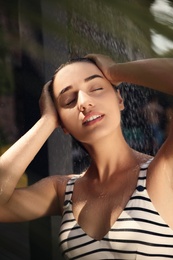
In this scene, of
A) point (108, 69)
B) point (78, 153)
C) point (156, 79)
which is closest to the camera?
point (156, 79)

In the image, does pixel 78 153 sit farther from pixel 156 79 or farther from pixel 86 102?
pixel 156 79

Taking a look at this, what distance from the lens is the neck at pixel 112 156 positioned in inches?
34.7

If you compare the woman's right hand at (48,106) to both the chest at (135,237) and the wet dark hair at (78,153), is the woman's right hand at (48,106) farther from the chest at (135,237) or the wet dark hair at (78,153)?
the chest at (135,237)

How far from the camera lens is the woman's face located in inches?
32.3

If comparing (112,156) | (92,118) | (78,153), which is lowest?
(78,153)

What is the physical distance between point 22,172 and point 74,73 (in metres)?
0.23

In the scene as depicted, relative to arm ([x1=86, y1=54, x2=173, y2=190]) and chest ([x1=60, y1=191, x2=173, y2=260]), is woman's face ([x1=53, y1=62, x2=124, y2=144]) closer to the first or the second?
arm ([x1=86, y1=54, x2=173, y2=190])

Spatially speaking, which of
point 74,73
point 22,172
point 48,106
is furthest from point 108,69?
point 22,172

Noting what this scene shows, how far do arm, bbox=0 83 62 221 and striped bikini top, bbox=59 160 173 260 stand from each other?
0.17 m

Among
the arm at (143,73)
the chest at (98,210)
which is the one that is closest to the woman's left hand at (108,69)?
the arm at (143,73)

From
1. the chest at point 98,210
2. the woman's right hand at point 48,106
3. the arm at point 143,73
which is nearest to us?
the arm at point 143,73

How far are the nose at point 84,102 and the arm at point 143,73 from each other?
7 centimetres

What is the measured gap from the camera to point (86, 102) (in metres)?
0.83

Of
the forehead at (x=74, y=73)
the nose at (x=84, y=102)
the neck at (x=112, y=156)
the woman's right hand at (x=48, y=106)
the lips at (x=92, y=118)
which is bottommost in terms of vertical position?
the neck at (x=112, y=156)
